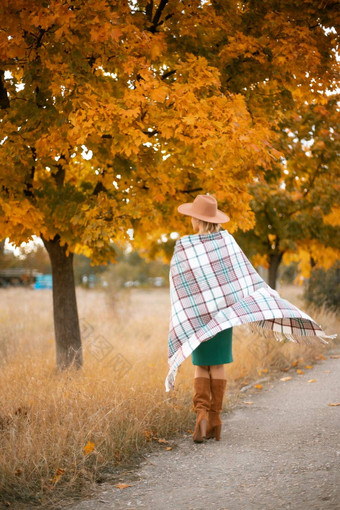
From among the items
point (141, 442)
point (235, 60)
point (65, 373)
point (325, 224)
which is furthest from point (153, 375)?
point (325, 224)

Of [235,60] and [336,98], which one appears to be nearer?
[235,60]

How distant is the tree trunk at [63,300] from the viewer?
6.23 meters

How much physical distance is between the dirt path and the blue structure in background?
112 feet

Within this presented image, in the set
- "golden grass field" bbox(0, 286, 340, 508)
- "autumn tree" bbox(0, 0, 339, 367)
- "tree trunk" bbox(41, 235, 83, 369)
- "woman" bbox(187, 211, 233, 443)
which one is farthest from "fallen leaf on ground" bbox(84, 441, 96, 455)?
"tree trunk" bbox(41, 235, 83, 369)

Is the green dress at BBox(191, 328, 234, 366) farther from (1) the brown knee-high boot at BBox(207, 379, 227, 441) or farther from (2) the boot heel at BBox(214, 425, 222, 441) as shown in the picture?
(2) the boot heel at BBox(214, 425, 222, 441)

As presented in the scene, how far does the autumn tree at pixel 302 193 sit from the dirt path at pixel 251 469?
145 inches

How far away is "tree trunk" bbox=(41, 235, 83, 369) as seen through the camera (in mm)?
6234

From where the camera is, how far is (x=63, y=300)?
627 cm

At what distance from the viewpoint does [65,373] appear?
5.59 meters

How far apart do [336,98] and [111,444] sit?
598cm

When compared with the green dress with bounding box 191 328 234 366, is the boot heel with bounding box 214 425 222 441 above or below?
below

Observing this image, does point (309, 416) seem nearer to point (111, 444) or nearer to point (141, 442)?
point (141, 442)

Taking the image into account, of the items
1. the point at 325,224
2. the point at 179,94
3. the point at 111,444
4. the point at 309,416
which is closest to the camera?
the point at 111,444

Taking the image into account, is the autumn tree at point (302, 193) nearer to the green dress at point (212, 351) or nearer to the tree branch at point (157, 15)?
the tree branch at point (157, 15)
